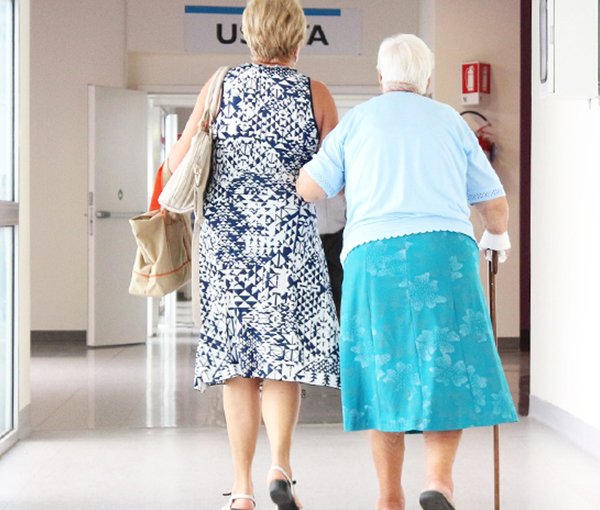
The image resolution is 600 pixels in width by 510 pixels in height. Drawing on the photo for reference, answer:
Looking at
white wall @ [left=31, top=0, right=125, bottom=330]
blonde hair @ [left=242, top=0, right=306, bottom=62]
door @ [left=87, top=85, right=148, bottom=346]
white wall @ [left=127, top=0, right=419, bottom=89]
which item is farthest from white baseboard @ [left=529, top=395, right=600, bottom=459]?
white wall @ [left=31, top=0, right=125, bottom=330]

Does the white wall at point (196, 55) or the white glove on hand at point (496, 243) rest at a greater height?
the white wall at point (196, 55)

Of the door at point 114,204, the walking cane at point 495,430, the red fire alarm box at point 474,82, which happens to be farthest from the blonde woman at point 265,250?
the door at point 114,204

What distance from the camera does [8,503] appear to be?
284cm

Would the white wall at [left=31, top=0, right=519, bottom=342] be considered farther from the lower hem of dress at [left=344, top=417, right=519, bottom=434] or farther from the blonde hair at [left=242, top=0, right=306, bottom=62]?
the lower hem of dress at [left=344, top=417, right=519, bottom=434]

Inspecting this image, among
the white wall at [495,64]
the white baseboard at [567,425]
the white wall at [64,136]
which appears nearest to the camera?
the white baseboard at [567,425]

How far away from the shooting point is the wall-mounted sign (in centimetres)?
777

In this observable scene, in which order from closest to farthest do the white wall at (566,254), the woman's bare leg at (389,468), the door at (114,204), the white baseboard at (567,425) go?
1. the woman's bare leg at (389,468)
2. the white baseboard at (567,425)
3. the white wall at (566,254)
4. the door at (114,204)

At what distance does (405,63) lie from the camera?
240cm

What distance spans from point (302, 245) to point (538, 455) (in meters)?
1.50

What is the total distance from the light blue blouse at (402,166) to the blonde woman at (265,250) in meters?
0.16

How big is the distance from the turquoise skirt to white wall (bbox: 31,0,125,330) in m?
5.82

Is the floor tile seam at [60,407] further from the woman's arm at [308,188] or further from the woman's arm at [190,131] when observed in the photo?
the woman's arm at [308,188]

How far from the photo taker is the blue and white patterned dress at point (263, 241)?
2.51m

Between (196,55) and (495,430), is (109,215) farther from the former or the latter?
(495,430)
